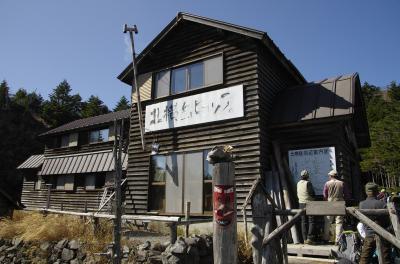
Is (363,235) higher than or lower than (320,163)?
lower

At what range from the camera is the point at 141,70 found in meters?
15.0

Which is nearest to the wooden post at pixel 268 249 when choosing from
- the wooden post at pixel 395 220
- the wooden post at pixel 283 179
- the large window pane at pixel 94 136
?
the wooden post at pixel 395 220

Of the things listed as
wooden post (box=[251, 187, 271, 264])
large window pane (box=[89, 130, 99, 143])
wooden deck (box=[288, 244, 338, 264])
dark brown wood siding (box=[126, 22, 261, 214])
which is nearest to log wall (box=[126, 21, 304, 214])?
dark brown wood siding (box=[126, 22, 261, 214])

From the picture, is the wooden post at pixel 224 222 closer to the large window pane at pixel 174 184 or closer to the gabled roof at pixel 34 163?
the large window pane at pixel 174 184

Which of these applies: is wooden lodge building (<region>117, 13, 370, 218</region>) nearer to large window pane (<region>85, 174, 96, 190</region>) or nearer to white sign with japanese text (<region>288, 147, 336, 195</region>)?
white sign with japanese text (<region>288, 147, 336, 195</region>)

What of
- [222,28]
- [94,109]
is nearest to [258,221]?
[222,28]

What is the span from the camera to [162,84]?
14.1 meters

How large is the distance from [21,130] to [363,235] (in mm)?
46421

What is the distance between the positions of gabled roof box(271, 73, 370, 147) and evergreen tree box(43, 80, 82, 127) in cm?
4258

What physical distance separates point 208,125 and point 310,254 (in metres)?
5.91

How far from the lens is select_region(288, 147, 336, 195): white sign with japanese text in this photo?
10594 mm

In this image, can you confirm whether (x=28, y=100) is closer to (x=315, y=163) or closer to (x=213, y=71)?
(x=213, y=71)

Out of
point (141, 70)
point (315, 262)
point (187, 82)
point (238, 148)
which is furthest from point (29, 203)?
point (315, 262)

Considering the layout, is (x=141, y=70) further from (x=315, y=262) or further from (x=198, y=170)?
(x=315, y=262)
